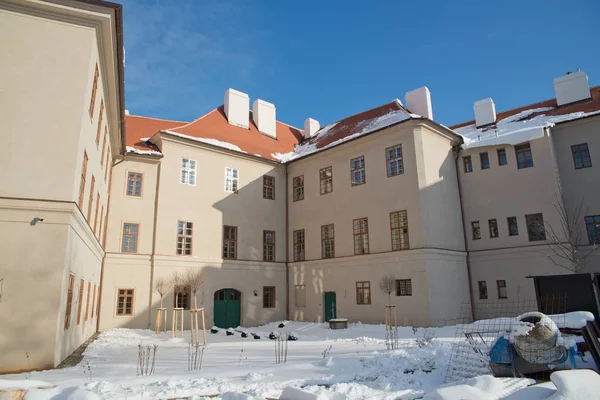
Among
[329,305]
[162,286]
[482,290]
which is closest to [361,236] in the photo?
[329,305]

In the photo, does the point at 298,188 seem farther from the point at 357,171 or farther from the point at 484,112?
the point at 484,112

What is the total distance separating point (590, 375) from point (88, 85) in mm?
13043

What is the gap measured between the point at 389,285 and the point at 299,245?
758 centimetres

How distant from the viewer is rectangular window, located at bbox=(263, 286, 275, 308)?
84.2ft

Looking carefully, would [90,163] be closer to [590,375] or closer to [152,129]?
[152,129]

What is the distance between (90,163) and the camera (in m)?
14.0

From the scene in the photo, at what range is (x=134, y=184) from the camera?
22.3 metres

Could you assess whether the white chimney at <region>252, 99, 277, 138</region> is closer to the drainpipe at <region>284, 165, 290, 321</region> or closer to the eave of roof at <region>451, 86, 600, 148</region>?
the drainpipe at <region>284, 165, 290, 321</region>

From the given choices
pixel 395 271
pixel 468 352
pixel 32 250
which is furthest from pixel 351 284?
pixel 32 250

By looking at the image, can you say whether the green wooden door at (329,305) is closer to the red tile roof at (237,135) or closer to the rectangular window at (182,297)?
the rectangular window at (182,297)

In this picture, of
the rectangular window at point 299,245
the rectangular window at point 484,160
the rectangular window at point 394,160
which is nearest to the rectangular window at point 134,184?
the rectangular window at point 299,245

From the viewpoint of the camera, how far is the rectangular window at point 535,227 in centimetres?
2103

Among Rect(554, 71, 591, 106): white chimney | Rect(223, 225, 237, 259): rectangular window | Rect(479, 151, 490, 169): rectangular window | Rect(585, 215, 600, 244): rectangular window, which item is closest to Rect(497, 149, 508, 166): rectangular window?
Rect(479, 151, 490, 169): rectangular window

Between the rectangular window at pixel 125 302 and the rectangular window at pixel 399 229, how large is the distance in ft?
43.8
